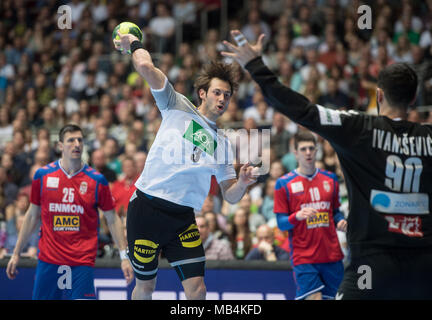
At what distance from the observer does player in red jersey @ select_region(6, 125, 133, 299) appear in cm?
625

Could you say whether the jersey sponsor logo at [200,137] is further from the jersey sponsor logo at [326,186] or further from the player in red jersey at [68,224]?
the jersey sponsor logo at [326,186]

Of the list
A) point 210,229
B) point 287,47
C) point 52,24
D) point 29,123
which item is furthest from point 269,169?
point 52,24

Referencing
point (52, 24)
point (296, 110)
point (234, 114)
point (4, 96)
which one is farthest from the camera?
point (52, 24)

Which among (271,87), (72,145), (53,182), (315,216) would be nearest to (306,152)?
(315,216)

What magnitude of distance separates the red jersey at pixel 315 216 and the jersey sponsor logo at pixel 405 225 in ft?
9.73

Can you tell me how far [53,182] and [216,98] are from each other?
7.51ft

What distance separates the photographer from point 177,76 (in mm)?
12703

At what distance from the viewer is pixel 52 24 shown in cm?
1590

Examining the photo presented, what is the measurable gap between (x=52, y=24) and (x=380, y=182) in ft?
46.1

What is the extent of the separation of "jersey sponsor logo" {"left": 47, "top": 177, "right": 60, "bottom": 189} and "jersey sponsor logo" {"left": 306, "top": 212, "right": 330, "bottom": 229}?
2845mm

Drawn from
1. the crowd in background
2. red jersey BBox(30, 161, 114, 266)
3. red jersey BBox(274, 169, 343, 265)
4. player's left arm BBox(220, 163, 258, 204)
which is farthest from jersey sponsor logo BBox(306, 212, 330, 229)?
red jersey BBox(30, 161, 114, 266)

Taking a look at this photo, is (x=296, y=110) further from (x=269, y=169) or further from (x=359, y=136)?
(x=269, y=169)

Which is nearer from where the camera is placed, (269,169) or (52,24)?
(269,169)

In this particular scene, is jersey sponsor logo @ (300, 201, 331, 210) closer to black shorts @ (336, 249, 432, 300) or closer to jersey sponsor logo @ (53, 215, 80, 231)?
jersey sponsor logo @ (53, 215, 80, 231)
